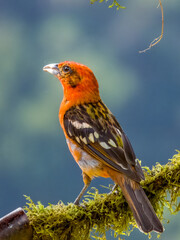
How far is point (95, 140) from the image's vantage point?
3.58 meters

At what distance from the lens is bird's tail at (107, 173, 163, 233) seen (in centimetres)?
310

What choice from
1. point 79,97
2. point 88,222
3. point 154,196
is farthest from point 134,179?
point 79,97

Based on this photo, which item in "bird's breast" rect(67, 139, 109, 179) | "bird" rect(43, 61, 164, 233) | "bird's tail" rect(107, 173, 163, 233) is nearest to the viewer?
"bird's tail" rect(107, 173, 163, 233)

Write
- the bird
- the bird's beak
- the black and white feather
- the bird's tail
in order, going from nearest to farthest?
the bird's tail
the bird
the black and white feather
the bird's beak

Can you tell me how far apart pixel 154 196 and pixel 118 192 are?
299 millimetres

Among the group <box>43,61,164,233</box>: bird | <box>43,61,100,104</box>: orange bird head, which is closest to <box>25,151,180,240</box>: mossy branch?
<box>43,61,164,233</box>: bird

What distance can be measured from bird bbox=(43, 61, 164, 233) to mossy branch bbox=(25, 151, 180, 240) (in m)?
0.14

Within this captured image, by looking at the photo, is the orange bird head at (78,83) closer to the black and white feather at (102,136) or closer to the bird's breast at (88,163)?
the black and white feather at (102,136)

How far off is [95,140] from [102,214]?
0.62m

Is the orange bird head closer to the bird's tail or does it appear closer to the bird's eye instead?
the bird's eye

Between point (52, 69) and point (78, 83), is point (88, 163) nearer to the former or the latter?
point (78, 83)

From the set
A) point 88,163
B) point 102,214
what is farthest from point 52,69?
point 102,214

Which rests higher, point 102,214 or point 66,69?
point 66,69

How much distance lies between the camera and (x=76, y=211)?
3.46m
